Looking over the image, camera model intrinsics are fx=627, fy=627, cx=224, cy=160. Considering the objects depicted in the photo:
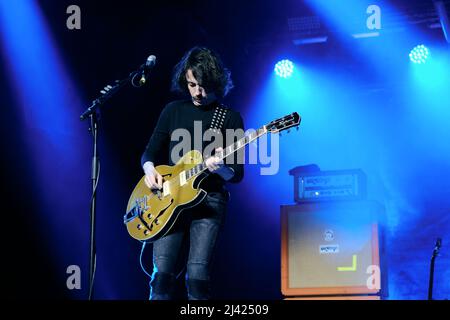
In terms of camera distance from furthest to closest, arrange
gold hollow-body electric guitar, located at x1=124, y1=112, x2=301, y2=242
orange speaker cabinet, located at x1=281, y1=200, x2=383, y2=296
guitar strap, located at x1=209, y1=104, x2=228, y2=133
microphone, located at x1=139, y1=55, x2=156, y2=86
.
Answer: orange speaker cabinet, located at x1=281, y1=200, x2=383, y2=296
microphone, located at x1=139, y1=55, x2=156, y2=86
guitar strap, located at x1=209, y1=104, x2=228, y2=133
gold hollow-body electric guitar, located at x1=124, y1=112, x2=301, y2=242

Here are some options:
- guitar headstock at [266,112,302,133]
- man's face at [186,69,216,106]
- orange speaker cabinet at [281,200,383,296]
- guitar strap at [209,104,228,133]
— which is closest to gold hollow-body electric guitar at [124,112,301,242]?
guitar headstock at [266,112,302,133]

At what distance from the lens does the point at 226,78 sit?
3.61 metres

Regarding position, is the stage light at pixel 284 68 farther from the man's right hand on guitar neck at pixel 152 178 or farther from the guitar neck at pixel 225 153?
the man's right hand on guitar neck at pixel 152 178

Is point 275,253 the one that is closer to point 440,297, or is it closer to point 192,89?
point 440,297

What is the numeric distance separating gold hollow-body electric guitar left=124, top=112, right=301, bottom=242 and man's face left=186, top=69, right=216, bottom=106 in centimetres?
30

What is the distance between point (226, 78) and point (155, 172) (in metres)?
0.68

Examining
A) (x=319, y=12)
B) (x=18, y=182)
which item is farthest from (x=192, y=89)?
(x=319, y=12)

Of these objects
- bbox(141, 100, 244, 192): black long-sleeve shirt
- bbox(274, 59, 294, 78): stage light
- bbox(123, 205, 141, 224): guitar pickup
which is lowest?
bbox(123, 205, 141, 224): guitar pickup

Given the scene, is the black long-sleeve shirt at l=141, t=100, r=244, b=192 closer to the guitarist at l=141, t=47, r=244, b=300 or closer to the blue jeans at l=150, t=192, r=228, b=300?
the guitarist at l=141, t=47, r=244, b=300

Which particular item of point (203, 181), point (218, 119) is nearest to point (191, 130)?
point (218, 119)

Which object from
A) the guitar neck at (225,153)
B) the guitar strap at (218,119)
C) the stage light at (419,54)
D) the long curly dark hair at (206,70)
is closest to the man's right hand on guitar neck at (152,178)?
the guitar neck at (225,153)

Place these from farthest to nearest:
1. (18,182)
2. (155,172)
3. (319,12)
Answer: (319,12), (18,182), (155,172)

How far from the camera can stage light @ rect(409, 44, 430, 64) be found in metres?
6.12

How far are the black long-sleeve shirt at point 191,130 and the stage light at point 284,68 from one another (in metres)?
3.05
